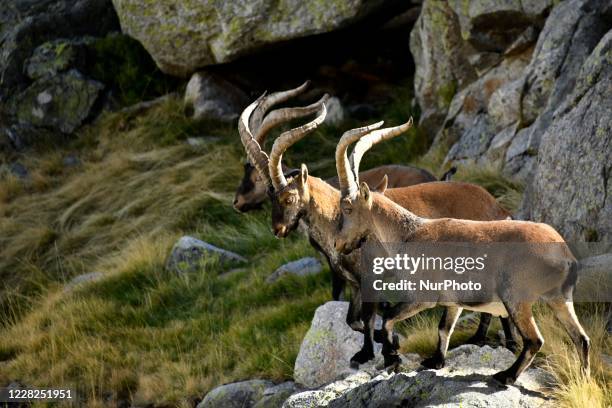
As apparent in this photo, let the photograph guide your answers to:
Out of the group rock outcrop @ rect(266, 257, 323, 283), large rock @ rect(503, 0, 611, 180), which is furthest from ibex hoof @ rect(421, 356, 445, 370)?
large rock @ rect(503, 0, 611, 180)

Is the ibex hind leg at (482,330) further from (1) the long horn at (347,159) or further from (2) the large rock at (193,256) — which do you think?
(2) the large rock at (193,256)

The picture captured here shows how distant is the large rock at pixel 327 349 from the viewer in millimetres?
6188

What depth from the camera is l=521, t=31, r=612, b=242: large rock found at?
6.46 meters

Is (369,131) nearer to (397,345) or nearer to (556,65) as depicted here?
(397,345)

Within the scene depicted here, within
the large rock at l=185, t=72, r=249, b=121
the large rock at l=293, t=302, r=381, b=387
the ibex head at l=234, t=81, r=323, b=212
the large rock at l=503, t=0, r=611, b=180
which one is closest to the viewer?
the large rock at l=293, t=302, r=381, b=387

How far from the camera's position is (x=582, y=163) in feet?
21.8

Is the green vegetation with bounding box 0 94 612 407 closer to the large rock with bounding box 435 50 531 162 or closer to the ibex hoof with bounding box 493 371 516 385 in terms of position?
the ibex hoof with bounding box 493 371 516 385

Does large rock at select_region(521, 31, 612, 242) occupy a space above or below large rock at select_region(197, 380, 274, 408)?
above

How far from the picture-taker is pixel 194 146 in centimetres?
1305

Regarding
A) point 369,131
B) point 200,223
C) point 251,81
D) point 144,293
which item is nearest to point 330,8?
point 251,81

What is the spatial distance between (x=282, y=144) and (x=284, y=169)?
1.06 m

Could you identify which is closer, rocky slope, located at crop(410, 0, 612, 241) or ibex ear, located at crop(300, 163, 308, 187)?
ibex ear, located at crop(300, 163, 308, 187)

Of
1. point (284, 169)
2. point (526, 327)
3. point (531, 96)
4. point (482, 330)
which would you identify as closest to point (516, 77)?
point (531, 96)

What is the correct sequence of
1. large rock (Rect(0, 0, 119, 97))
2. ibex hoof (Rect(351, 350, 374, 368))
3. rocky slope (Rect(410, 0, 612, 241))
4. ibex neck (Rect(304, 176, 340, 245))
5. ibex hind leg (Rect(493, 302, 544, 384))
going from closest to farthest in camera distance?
ibex hind leg (Rect(493, 302, 544, 384)), ibex hoof (Rect(351, 350, 374, 368)), ibex neck (Rect(304, 176, 340, 245)), rocky slope (Rect(410, 0, 612, 241)), large rock (Rect(0, 0, 119, 97))
